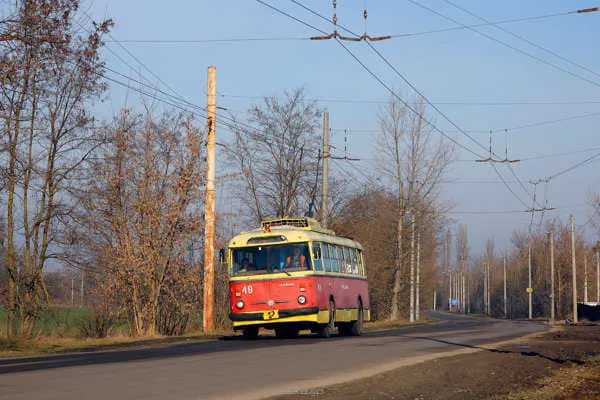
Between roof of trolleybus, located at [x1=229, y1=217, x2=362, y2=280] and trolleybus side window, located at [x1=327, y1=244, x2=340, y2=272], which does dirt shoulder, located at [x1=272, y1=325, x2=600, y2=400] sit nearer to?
roof of trolleybus, located at [x1=229, y1=217, x2=362, y2=280]

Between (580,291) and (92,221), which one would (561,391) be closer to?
(92,221)

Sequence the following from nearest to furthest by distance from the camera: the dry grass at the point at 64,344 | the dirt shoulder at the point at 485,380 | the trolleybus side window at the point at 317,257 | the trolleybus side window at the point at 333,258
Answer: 1. the dirt shoulder at the point at 485,380
2. the dry grass at the point at 64,344
3. the trolleybus side window at the point at 317,257
4. the trolleybus side window at the point at 333,258

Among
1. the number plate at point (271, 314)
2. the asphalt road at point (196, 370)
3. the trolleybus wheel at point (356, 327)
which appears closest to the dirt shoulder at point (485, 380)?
the asphalt road at point (196, 370)

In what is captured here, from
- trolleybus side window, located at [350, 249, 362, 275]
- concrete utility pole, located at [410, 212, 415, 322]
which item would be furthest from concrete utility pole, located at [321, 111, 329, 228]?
concrete utility pole, located at [410, 212, 415, 322]

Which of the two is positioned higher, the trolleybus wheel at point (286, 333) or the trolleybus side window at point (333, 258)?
the trolleybus side window at point (333, 258)

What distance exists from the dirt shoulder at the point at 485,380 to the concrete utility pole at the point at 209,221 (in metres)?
12.4

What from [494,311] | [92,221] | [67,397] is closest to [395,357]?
[67,397]

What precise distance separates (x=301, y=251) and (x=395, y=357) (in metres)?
8.68

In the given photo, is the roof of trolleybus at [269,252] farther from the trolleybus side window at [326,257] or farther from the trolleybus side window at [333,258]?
the trolleybus side window at [333,258]

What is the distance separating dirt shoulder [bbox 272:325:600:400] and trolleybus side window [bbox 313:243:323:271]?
8168 mm

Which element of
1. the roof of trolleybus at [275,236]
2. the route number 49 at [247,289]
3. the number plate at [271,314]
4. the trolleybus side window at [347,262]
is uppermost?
the roof of trolleybus at [275,236]

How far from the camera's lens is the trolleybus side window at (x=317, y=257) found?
2680 centimetres

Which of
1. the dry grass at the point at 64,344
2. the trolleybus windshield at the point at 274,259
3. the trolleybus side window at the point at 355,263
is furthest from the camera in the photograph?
the trolleybus side window at the point at 355,263

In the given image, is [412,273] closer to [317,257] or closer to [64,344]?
[317,257]
